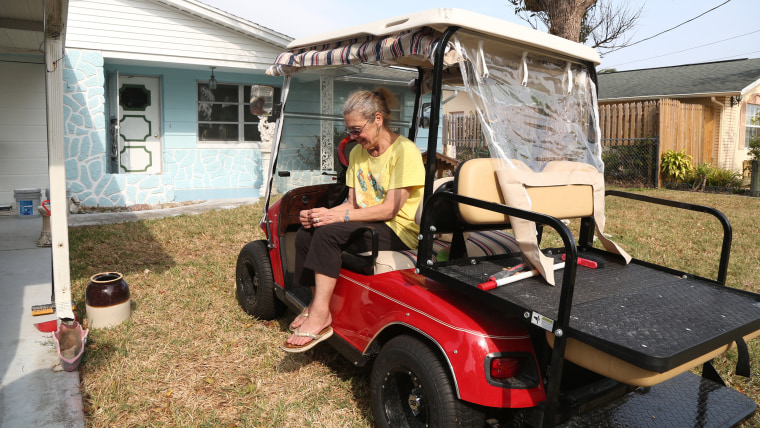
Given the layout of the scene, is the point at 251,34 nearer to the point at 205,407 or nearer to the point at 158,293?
the point at 158,293

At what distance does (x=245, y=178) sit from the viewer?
36.1ft

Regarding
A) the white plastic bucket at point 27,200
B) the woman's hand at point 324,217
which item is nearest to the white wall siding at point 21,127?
the white plastic bucket at point 27,200

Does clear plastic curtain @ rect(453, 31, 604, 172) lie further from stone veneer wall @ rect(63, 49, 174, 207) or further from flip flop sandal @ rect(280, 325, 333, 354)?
stone veneer wall @ rect(63, 49, 174, 207)

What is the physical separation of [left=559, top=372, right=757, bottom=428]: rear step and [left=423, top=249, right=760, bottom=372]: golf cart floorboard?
1.73 ft

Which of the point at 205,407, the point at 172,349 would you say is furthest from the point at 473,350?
the point at 172,349

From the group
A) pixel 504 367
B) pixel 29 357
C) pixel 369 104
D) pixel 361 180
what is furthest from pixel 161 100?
pixel 504 367

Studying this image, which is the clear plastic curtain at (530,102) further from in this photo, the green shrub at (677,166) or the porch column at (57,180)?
the green shrub at (677,166)

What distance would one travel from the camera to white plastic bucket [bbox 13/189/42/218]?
748 centimetres

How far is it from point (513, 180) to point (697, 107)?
15.5 metres

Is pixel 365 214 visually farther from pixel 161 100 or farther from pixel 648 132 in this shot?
A: pixel 648 132

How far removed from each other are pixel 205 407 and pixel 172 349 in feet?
2.70

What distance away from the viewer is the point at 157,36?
924cm

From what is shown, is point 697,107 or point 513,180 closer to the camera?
point 513,180

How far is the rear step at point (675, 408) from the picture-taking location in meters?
2.35
